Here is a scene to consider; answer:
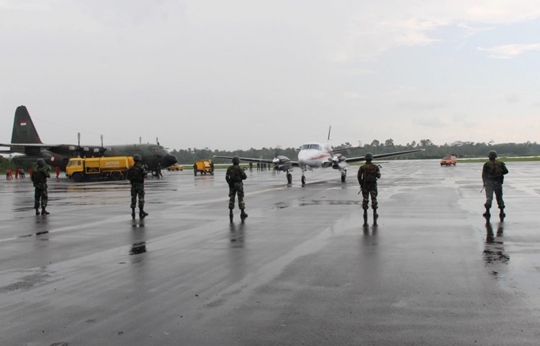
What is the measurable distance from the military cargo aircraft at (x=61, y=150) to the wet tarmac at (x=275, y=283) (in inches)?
1351

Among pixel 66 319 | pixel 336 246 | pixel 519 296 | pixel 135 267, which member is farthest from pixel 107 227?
pixel 519 296

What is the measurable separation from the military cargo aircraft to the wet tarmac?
34306mm

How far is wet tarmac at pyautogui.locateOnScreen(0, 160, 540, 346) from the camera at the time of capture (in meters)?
4.92

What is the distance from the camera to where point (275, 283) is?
6.89 metres

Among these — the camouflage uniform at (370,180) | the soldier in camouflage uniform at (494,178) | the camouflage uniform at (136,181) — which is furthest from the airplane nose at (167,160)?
the soldier in camouflage uniform at (494,178)

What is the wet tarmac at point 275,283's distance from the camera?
492 cm

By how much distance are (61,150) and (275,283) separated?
48.0 meters

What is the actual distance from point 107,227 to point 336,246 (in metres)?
6.75

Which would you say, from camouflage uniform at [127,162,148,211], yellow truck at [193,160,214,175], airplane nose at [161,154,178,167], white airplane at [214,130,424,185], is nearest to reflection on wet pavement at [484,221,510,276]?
camouflage uniform at [127,162,148,211]

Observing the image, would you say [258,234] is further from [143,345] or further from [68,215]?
[68,215]

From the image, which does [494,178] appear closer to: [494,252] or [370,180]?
[370,180]

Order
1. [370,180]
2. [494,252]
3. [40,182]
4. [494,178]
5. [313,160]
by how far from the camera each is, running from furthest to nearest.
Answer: [313,160], [40,182], [494,178], [370,180], [494,252]

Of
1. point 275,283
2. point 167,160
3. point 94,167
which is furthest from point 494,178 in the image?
point 167,160

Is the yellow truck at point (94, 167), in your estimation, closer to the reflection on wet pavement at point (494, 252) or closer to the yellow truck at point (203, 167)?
the yellow truck at point (203, 167)
